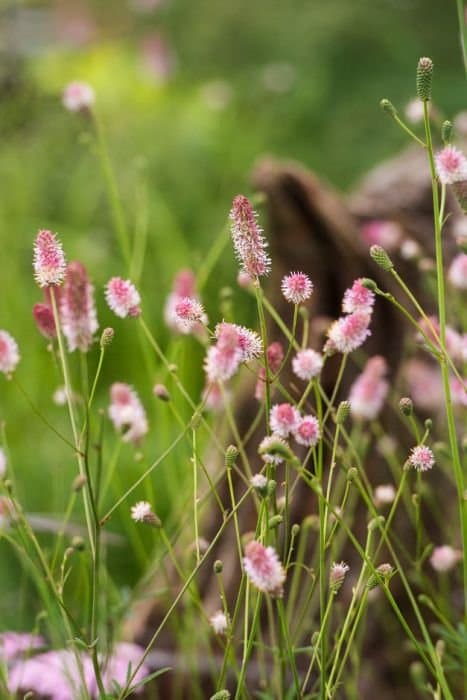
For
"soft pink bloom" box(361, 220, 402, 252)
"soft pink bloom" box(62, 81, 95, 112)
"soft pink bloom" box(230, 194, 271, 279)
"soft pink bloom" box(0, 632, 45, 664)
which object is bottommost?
"soft pink bloom" box(0, 632, 45, 664)

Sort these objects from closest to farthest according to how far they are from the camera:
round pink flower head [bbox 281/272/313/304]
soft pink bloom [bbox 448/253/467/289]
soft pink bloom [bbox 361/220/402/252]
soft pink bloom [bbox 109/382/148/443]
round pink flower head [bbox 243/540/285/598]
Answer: round pink flower head [bbox 243/540/285/598] → round pink flower head [bbox 281/272/313/304] → soft pink bloom [bbox 109/382/148/443] → soft pink bloom [bbox 448/253/467/289] → soft pink bloom [bbox 361/220/402/252]

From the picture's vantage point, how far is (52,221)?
8.79 feet

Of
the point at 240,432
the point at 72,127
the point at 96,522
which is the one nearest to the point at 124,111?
the point at 72,127

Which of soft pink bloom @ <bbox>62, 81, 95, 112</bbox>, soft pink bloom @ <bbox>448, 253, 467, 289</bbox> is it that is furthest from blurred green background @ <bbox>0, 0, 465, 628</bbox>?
soft pink bloom @ <bbox>448, 253, 467, 289</bbox>

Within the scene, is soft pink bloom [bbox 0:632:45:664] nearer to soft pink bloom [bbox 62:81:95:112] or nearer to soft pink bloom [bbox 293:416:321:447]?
soft pink bloom [bbox 293:416:321:447]

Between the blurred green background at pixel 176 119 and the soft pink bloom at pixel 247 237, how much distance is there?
1.29 meters

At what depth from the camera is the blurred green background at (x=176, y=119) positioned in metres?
2.16

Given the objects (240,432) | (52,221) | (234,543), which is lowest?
(234,543)

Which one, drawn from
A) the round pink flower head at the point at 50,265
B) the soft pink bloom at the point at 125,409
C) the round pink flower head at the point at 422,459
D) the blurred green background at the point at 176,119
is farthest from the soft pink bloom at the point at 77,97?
the blurred green background at the point at 176,119

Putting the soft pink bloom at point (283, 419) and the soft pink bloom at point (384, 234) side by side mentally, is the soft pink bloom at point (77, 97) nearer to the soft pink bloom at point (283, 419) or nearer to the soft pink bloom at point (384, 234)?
the soft pink bloom at point (384, 234)

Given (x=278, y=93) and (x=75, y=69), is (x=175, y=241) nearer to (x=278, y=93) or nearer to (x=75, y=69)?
(x=278, y=93)

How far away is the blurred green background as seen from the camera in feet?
7.07

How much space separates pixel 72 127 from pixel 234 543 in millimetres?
1702

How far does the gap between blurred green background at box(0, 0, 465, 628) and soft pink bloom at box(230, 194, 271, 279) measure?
4.22 ft
